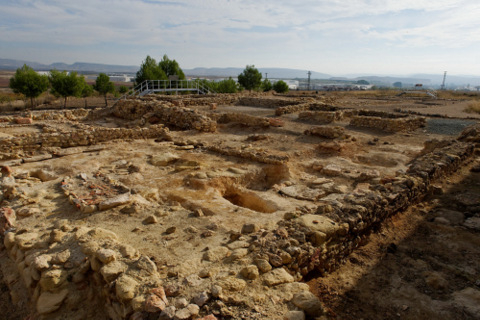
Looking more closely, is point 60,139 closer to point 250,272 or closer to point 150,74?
point 250,272

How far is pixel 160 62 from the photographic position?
49.1 m

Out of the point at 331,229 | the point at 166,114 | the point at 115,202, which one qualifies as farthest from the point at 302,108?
the point at 331,229

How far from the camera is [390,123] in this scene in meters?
14.7

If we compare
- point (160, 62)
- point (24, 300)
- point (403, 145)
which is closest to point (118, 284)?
point (24, 300)

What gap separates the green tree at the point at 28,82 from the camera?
106 ft

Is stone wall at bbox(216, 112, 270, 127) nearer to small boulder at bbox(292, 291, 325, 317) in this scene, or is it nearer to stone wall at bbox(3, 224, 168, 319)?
stone wall at bbox(3, 224, 168, 319)

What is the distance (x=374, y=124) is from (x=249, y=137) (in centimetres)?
692

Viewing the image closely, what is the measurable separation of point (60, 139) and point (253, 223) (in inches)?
326

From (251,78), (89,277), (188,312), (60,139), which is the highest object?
(251,78)

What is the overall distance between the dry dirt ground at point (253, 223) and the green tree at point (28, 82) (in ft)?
98.2

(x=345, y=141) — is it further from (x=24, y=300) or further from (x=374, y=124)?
(x=24, y=300)

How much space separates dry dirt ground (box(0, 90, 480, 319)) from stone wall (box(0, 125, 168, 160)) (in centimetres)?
94

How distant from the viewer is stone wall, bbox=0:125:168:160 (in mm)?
9414

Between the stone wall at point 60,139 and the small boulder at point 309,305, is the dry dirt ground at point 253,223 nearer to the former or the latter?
the small boulder at point 309,305
